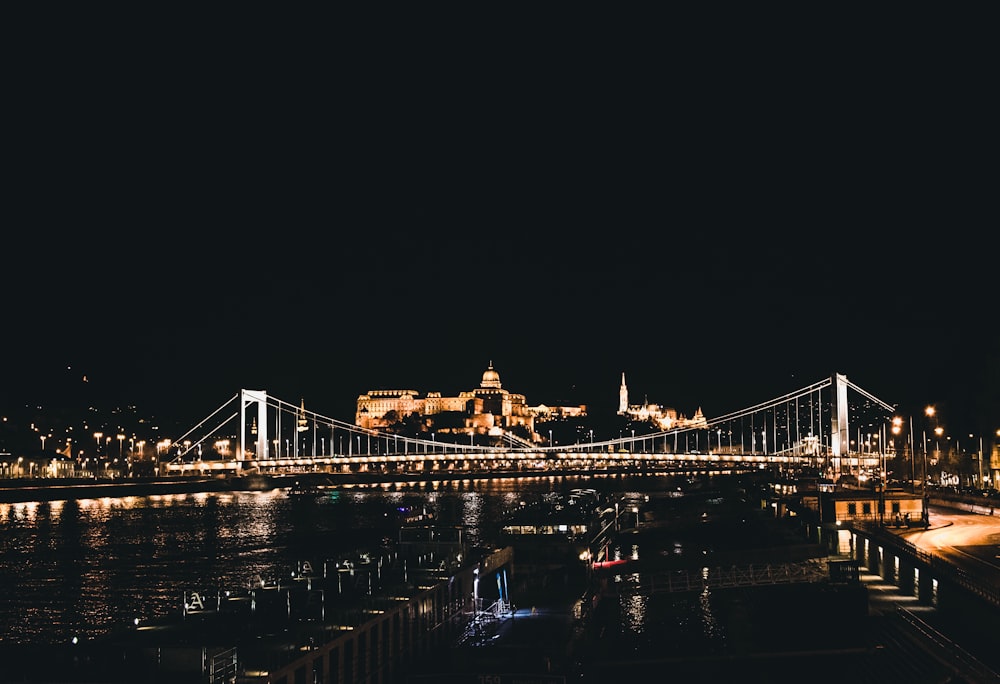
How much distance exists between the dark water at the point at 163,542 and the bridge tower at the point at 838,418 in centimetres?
1578

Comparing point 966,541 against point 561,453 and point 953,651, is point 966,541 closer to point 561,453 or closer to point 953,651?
point 953,651

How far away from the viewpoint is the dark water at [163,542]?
78.3ft

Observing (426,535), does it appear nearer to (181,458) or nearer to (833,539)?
(833,539)

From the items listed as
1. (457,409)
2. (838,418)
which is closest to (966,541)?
(838,418)

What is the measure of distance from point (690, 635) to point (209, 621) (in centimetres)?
821

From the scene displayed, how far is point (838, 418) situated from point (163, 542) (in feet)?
124

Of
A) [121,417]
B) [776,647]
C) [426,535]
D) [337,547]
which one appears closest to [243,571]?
[337,547]

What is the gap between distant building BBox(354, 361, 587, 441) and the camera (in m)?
160

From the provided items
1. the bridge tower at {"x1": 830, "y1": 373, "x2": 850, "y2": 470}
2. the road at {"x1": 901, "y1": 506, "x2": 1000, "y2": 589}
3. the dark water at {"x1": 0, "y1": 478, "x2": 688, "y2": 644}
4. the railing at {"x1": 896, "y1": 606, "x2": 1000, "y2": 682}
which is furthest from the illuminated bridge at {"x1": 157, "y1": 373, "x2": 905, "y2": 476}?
the railing at {"x1": 896, "y1": 606, "x2": 1000, "y2": 682}

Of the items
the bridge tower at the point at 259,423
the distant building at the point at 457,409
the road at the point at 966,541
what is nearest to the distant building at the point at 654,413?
the distant building at the point at 457,409

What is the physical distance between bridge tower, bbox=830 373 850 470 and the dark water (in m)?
15.8

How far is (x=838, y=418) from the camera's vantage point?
62125 millimetres

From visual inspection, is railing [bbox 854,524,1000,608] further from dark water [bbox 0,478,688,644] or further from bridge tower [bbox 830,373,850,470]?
bridge tower [bbox 830,373,850,470]

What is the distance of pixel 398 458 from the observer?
85.4m
